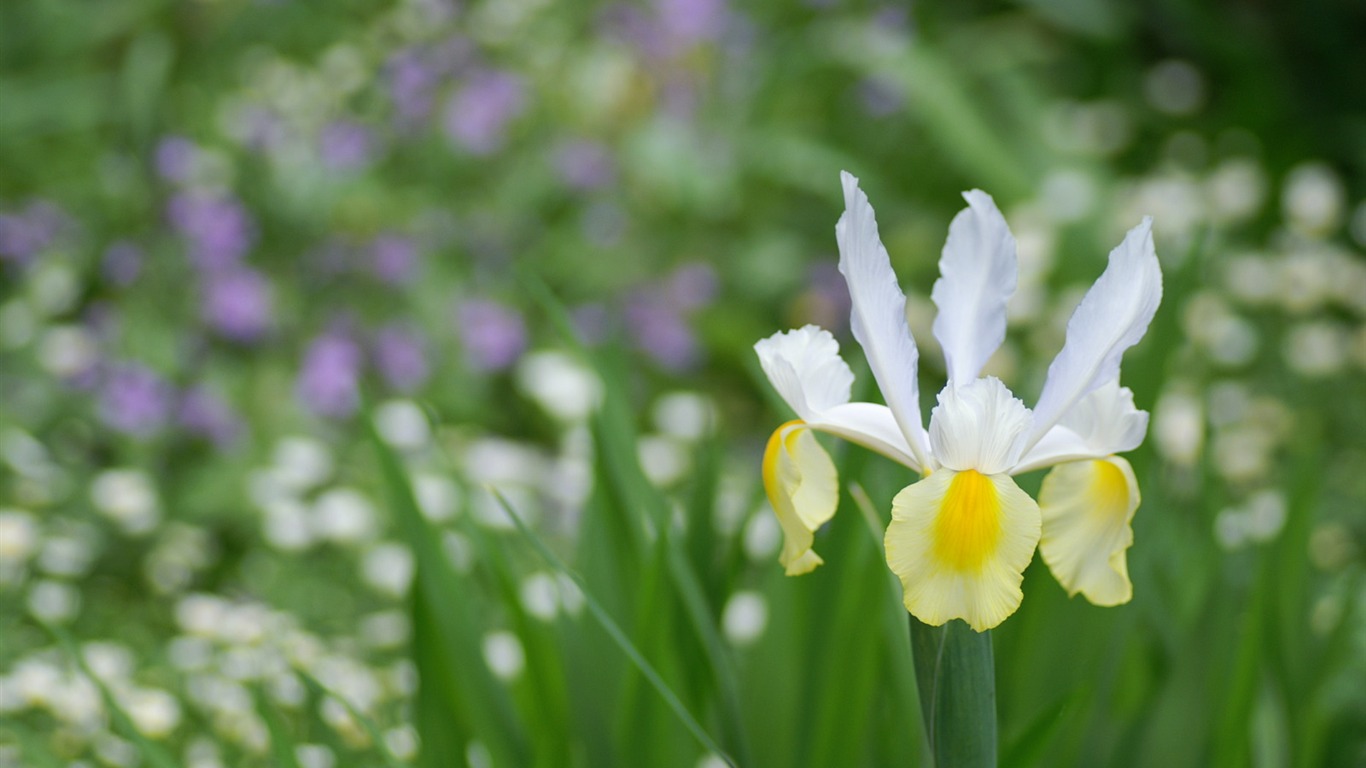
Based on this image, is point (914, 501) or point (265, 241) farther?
point (265, 241)

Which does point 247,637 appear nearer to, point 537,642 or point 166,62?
point 537,642

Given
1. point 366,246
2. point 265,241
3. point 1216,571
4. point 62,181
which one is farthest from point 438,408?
point 1216,571

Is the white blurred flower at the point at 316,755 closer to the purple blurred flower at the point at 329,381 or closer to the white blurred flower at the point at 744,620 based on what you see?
the white blurred flower at the point at 744,620

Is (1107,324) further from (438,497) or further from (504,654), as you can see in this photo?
(438,497)

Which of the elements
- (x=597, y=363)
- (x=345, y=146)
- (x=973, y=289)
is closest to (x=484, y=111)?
(x=345, y=146)

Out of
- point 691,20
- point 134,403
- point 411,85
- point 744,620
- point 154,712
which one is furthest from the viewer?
point 691,20
